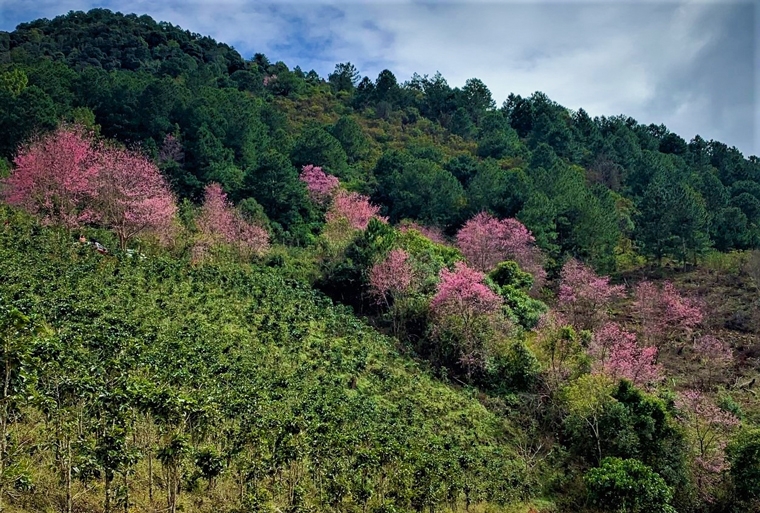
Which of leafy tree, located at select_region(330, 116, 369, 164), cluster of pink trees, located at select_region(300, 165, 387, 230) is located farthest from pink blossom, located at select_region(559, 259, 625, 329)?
leafy tree, located at select_region(330, 116, 369, 164)

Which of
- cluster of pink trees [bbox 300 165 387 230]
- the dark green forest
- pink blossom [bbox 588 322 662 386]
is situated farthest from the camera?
cluster of pink trees [bbox 300 165 387 230]

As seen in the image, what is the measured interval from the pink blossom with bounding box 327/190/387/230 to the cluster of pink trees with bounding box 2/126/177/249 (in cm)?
1234

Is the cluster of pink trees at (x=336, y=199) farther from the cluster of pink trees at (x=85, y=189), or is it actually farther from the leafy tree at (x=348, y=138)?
the cluster of pink trees at (x=85, y=189)

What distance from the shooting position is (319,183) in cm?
4156

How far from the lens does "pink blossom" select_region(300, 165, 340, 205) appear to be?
41.0 m

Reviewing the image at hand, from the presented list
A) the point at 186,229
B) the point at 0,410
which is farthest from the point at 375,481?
the point at 186,229

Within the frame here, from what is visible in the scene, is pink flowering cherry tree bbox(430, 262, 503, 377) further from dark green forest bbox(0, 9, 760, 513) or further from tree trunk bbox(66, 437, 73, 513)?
tree trunk bbox(66, 437, 73, 513)

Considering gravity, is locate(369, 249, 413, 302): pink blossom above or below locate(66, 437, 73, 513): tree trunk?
above

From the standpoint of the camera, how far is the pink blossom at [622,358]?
19781 mm

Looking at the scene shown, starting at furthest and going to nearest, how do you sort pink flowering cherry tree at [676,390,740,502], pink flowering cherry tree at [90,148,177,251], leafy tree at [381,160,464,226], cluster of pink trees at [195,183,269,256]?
leafy tree at [381,160,464,226] → cluster of pink trees at [195,183,269,256] → pink flowering cherry tree at [90,148,177,251] → pink flowering cherry tree at [676,390,740,502]

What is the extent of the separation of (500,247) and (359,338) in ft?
53.8

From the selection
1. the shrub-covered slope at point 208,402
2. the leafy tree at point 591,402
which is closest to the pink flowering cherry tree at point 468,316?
the shrub-covered slope at point 208,402

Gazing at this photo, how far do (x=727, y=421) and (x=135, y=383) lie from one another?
17837 millimetres

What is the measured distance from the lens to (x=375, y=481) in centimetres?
1180
